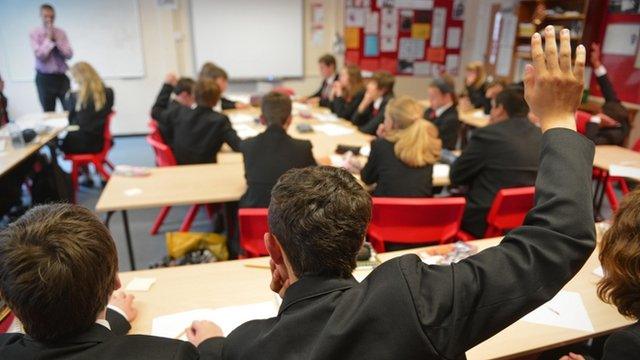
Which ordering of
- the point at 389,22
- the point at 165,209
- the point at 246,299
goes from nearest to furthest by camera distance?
the point at 246,299 → the point at 165,209 → the point at 389,22

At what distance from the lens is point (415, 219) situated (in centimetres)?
220

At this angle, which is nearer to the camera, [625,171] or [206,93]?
[625,171]

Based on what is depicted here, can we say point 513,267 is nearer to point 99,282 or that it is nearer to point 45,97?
point 99,282

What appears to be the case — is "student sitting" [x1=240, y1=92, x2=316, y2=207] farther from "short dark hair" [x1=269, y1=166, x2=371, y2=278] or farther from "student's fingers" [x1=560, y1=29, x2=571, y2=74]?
"student's fingers" [x1=560, y1=29, x2=571, y2=74]

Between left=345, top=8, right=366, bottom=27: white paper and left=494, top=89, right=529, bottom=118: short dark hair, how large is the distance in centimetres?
517

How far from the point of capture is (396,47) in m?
7.93

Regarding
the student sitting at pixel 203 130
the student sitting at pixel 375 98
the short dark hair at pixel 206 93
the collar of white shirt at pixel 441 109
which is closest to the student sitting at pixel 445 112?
the collar of white shirt at pixel 441 109

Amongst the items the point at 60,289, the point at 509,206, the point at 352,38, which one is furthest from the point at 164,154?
the point at 352,38

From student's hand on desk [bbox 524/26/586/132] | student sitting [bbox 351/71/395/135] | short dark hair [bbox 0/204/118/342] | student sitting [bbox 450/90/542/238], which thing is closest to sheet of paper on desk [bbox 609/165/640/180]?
student sitting [bbox 450/90/542/238]

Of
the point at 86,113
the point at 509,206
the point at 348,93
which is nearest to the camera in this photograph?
the point at 509,206

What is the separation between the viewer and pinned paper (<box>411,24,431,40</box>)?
25.9ft

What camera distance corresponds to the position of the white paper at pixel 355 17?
24.3 feet

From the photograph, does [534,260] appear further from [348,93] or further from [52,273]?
[348,93]

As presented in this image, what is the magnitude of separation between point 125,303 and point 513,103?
2399 millimetres
